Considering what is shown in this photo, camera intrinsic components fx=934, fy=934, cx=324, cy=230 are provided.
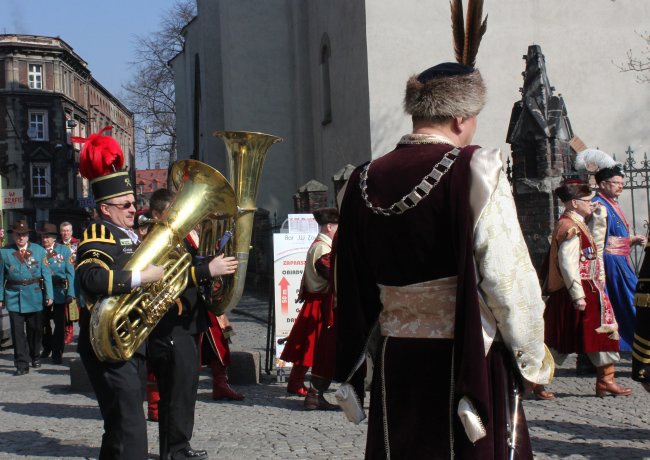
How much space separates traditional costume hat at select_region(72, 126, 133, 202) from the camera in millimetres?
5789

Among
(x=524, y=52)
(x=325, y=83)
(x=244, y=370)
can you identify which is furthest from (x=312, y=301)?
(x=325, y=83)

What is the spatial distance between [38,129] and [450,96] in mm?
68559

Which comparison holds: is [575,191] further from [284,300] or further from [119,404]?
[119,404]

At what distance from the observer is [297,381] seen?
30.9 ft

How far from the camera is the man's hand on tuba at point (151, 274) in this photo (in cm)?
543

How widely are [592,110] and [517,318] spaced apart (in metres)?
19.8

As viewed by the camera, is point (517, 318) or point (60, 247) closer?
point (517, 318)

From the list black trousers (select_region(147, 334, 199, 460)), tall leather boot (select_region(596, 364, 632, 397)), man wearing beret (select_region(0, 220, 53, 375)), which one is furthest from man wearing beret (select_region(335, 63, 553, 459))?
man wearing beret (select_region(0, 220, 53, 375))

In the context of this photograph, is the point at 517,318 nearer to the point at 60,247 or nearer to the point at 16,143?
the point at 60,247

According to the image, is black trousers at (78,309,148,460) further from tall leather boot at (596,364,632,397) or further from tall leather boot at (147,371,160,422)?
tall leather boot at (596,364,632,397)

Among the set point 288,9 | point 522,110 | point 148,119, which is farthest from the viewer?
point 148,119

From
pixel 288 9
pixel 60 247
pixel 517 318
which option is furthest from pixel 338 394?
pixel 288 9

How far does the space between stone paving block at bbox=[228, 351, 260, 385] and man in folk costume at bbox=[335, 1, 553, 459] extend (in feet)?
22.0

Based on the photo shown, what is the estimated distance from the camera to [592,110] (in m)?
22.1
